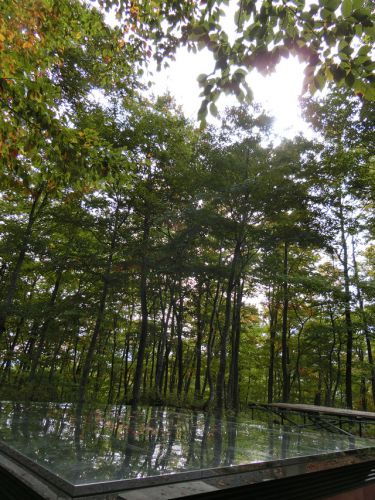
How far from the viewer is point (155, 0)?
3.40 meters

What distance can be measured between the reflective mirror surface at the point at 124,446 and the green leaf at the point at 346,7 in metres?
2.62

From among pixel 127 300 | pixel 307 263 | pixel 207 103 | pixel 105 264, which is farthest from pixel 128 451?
pixel 307 263

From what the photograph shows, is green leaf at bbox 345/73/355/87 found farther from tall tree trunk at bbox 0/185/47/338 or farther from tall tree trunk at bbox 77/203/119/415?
tall tree trunk at bbox 77/203/119/415

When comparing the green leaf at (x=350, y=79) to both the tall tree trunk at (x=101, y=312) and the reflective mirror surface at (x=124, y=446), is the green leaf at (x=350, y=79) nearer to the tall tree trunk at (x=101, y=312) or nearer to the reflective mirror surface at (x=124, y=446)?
the reflective mirror surface at (x=124, y=446)

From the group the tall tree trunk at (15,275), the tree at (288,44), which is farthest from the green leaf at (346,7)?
the tall tree trunk at (15,275)

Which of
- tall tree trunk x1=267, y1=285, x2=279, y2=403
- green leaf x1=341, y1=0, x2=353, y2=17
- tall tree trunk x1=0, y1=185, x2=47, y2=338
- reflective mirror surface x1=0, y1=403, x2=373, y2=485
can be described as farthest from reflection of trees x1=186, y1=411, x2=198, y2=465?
tall tree trunk x1=267, y1=285, x2=279, y2=403

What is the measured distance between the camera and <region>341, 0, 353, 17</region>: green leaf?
174 centimetres

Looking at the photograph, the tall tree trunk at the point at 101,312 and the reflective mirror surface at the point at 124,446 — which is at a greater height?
the tall tree trunk at the point at 101,312

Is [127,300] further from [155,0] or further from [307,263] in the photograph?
[155,0]

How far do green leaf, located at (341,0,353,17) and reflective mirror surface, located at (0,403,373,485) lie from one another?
8.58 ft

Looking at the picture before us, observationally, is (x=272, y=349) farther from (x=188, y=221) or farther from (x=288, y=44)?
(x=288, y=44)

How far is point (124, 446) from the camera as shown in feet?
7.00

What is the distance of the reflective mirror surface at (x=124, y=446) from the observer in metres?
1.61

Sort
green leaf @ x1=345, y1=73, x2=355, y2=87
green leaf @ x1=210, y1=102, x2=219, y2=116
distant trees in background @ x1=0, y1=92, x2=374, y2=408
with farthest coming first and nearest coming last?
distant trees in background @ x1=0, y1=92, x2=374, y2=408
green leaf @ x1=210, y1=102, x2=219, y2=116
green leaf @ x1=345, y1=73, x2=355, y2=87
